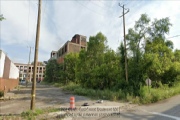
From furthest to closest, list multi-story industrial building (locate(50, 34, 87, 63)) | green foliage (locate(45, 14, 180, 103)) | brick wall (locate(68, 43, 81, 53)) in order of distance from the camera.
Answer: brick wall (locate(68, 43, 81, 53))
multi-story industrial building (locate(50, 34, 87, 63))
green foliage (locate(45, 14, 180, 103))

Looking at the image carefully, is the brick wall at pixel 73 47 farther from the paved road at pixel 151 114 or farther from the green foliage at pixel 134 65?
the paved road at pixel 151 114

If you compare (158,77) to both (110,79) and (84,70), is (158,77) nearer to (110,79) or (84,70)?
(110,79)

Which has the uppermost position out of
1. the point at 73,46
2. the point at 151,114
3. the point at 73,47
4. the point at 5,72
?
the point at 73,46

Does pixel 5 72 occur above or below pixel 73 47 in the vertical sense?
below

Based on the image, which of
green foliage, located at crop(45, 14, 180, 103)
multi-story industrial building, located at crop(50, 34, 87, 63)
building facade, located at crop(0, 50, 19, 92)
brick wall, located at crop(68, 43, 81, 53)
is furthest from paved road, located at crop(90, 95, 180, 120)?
brick wall, located at crop(68, 43, 81, 53)

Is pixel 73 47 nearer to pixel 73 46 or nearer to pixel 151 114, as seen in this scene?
pixel 73 46

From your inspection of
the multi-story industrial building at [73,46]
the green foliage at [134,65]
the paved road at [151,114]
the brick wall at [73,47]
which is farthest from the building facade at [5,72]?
the brick wall at [73,47]

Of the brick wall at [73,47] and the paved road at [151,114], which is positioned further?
the brick wall at [73,47]

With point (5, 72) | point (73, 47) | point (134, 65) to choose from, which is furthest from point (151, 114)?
point (73, 47)

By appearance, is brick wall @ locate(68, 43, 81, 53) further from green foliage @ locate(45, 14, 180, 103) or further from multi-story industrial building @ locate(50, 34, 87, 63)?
green foliage @ locate(45, 14, 180, 103)

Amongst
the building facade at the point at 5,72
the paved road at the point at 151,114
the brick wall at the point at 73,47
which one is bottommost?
the paved road at the point at 151,114

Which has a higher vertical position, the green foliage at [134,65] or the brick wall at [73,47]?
the brick wall at [73,47]

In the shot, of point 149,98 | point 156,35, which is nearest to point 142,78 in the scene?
point 149,98

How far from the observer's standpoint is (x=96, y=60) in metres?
24.9
